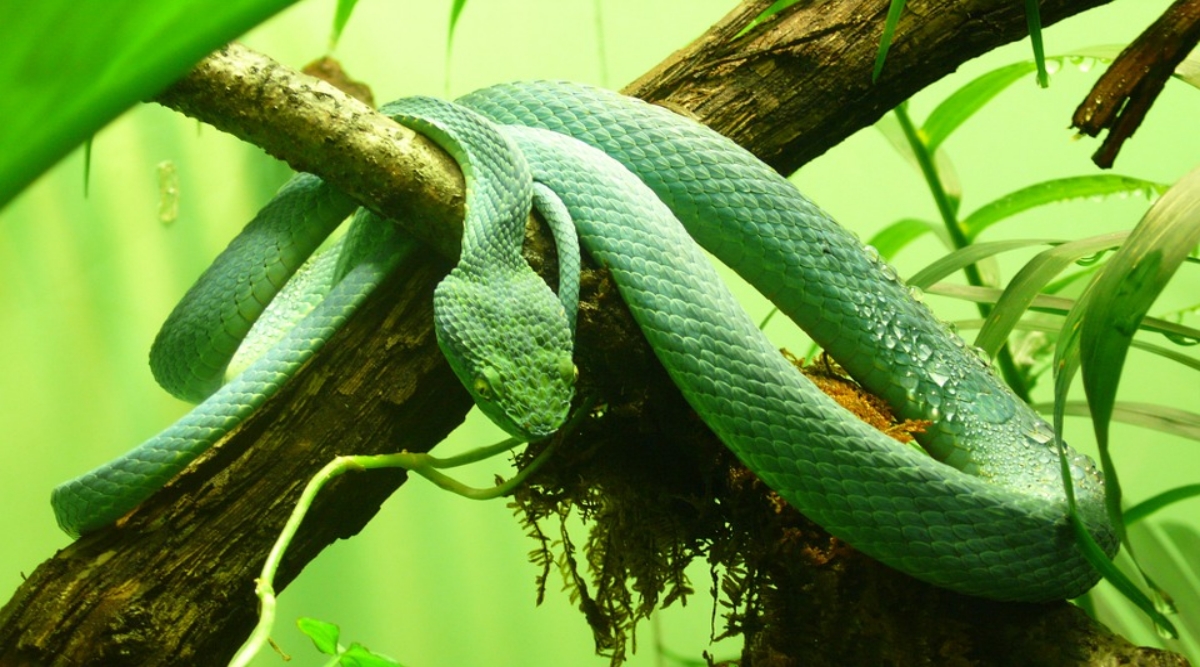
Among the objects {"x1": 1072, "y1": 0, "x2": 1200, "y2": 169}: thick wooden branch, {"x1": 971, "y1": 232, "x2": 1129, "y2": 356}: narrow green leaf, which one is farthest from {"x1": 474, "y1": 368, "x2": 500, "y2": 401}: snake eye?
{"x1": 1072, "y1": 0, "x2": 1200, "y2": 169}: thick wooden branch

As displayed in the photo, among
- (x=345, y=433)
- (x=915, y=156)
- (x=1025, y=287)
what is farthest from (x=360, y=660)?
(x=915, y=156)

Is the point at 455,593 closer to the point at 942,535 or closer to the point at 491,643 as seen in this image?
the point at 491,643

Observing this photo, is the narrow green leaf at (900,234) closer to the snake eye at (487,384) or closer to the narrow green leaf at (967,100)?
the narrow green leaf at (967,100)

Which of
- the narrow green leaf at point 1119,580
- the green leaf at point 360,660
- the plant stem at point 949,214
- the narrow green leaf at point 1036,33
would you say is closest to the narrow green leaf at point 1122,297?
the narrow green leaf at point 1119,580

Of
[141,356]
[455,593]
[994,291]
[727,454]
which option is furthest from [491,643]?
[994,291]

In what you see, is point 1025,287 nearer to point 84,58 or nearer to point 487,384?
point 487,384
